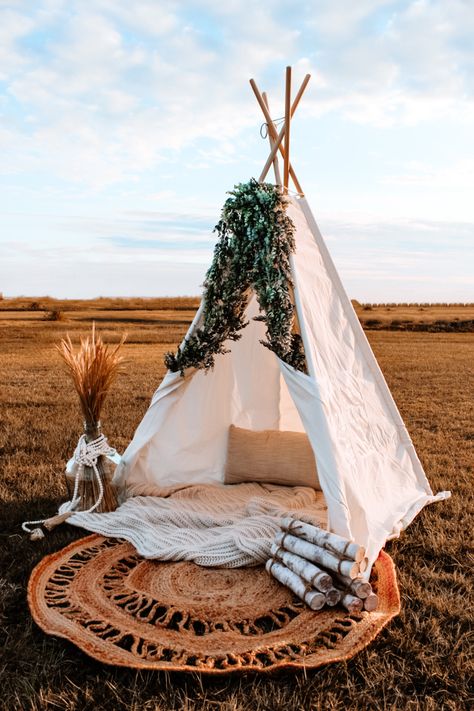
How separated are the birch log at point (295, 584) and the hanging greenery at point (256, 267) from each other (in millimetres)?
1069

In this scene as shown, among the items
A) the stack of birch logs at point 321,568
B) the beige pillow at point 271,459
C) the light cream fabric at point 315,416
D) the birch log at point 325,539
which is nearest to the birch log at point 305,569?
the stack of birch logs at point 321,568

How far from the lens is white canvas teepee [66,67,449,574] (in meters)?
3.47

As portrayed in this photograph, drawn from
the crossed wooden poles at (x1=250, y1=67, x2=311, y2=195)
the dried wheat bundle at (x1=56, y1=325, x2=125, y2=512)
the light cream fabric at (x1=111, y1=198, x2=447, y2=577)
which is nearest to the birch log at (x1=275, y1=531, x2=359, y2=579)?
the light cream fabric at (x1=111, y1=198, x2=447, y2=577)

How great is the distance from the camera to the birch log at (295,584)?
2.93 meters

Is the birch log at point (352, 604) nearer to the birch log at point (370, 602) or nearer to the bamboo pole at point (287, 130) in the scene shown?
the birch log at point (370, 602)

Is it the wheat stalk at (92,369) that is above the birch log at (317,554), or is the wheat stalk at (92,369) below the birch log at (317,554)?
above

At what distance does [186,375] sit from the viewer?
421 cm

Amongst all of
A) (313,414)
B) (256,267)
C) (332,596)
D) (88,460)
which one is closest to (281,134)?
(256,267)

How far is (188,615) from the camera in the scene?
9.62 feet

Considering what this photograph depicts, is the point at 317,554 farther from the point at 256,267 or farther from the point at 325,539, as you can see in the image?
the point at 256,267

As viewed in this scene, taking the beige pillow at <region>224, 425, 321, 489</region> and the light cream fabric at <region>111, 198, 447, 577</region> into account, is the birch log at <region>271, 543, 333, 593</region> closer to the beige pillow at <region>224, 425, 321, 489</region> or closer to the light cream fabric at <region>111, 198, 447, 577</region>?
the light cream fabric at <region>111, 198, 447, 577</region>

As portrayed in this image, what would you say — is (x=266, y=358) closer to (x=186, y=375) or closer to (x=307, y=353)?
(x=186, y=375)

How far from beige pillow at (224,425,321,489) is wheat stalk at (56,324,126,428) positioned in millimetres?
1163

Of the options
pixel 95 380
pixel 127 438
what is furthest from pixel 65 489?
pixel 127 438
